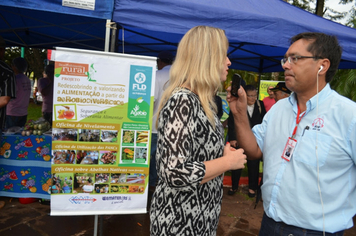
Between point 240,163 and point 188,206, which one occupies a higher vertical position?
point 240,163

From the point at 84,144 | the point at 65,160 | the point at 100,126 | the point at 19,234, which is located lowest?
the point at 19,234

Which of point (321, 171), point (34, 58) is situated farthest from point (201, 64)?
point (34, 58)

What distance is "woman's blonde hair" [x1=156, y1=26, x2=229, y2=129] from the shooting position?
1.20 meters

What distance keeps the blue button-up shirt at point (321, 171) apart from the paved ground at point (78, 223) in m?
1.95

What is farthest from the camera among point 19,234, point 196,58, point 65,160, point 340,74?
point 340,74

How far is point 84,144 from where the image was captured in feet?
7.38

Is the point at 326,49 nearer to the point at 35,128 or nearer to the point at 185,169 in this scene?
the point at 185,169

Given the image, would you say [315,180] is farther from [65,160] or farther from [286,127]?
[65,160]

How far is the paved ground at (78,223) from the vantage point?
111 inches

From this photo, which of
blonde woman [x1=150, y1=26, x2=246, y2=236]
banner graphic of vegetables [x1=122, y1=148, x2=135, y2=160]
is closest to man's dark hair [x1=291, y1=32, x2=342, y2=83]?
blonde woman [x1=150, y1=26, x2=246, y2=236]

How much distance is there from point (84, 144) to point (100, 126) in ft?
0.71

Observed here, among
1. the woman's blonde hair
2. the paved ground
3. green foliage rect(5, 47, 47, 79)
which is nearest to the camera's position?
the woman's blonde hair

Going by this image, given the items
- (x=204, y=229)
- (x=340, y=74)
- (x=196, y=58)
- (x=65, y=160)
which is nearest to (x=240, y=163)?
(x=204, y=229)

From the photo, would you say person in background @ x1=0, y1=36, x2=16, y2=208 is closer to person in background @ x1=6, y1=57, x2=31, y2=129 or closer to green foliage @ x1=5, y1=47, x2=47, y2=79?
person in background @ x1=6, y1=57, x2=31, y2=129
